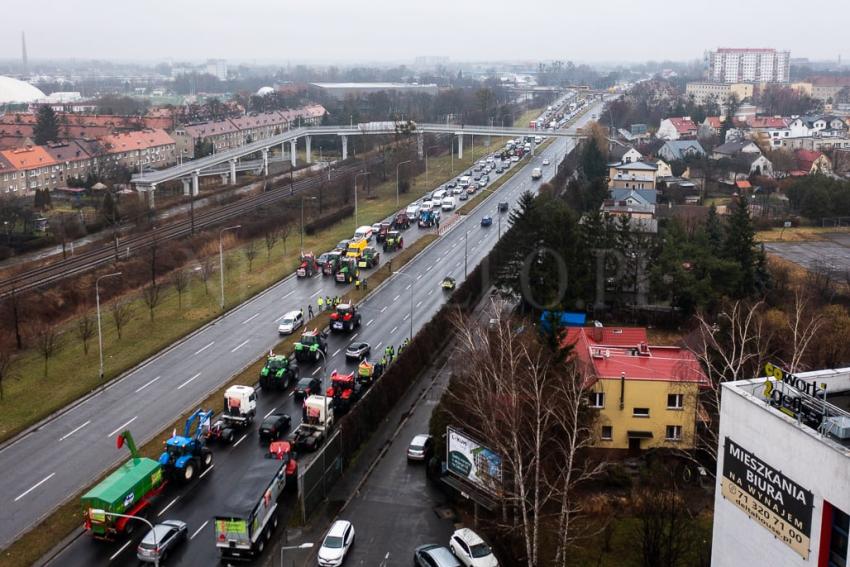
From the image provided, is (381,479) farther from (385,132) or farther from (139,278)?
(385,132)

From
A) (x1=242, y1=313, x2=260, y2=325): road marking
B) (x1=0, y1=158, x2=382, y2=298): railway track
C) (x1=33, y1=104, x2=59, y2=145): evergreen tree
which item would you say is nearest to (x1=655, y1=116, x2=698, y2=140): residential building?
(x1=0, y1=158, x2=382, y2=298): railway track

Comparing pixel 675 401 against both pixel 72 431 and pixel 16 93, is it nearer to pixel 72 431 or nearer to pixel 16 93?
pixel 72 431

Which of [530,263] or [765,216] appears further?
[765,216]

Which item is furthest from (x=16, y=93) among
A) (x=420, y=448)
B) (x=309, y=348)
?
(x=420, y=448)

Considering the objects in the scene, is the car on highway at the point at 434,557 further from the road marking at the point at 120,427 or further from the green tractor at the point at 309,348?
the green tractor at the point at 309,348

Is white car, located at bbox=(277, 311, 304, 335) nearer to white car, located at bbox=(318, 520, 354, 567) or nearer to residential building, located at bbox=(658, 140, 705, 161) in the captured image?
white car, located at bbox=(318, 520, 354, 567)

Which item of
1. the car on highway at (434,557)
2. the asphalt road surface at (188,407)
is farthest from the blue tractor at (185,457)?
the car on highway at (434,557)

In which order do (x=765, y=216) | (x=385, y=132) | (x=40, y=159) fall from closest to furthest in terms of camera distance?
(x=765, y=216) < (x=40, y=159) < (x=385, y=132)

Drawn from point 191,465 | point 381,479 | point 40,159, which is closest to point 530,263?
point 381,479
